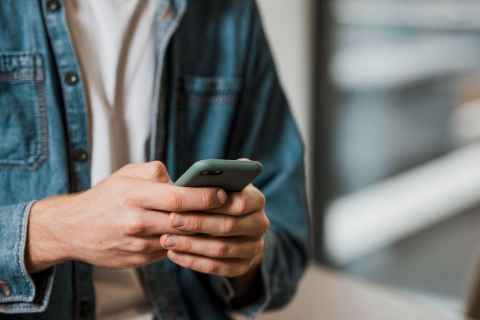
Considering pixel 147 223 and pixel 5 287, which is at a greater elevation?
pixel 147 223

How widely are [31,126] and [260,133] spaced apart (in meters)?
0.36

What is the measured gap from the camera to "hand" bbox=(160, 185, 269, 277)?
46 centimetres

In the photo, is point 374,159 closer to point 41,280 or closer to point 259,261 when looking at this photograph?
point 259,261

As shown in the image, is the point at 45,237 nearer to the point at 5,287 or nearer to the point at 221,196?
the point at 5,287

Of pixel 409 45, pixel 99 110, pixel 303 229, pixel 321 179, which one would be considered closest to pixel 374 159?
pixel 321 179

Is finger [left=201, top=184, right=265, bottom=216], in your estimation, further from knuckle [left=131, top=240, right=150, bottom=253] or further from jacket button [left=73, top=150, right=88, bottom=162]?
jacket button [left=73, top=150, right=88, bottom=162]

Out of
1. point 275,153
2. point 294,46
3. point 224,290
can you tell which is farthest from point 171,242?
point 294,46

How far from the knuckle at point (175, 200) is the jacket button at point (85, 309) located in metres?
0.29

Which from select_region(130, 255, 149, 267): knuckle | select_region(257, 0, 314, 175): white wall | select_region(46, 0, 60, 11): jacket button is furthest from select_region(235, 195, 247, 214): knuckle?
select_region(257, 0, 314, 175): white wall

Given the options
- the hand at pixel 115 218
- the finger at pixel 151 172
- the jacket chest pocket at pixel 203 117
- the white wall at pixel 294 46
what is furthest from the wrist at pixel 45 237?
the white wall at pixel 294 46

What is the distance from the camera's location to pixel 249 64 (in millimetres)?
787

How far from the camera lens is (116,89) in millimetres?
638

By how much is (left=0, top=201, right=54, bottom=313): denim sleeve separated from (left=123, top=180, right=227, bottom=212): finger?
152 mm

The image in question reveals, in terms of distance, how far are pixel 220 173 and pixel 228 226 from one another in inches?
3.5
